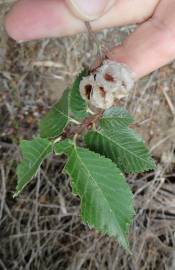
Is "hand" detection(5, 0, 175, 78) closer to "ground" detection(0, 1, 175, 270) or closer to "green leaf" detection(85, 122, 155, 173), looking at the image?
"green leaf" detection(85, 122, 155, 173)

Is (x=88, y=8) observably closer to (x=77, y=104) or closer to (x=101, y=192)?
(x=77, y=104)

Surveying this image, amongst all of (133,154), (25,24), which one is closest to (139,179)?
(133,154)

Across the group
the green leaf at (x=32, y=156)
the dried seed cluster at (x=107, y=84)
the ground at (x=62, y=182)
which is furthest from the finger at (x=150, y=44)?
the ground at (x=62, y=182)

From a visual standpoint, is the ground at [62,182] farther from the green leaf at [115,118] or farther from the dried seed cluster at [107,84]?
the dried seed cluster at [107,84]

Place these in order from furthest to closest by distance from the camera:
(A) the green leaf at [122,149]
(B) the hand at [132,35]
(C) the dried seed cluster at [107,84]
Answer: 1. (B) the hand at [132,35]
2. (A) the green leaf at [122,149]
3. (C) the dried seed cluster at [107,84]

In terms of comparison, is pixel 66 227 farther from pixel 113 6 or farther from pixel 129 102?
pixel 113 6

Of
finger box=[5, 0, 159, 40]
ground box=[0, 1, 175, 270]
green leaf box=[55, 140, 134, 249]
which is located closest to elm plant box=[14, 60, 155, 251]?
green leaf box=[55, 140, 134, 249]

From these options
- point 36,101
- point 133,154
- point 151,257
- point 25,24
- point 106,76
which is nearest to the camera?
point 106,76
